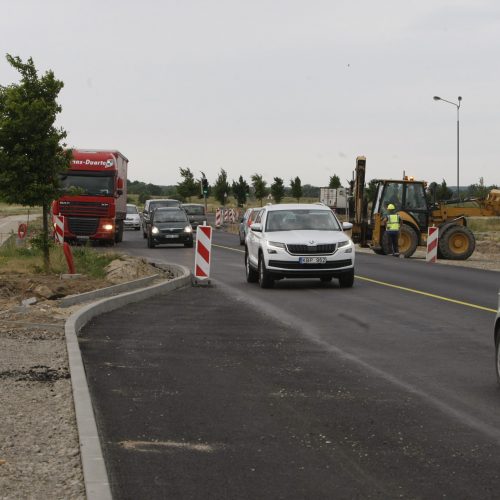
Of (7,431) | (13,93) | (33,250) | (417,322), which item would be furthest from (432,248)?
(7,431)

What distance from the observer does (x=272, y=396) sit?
8.26 m

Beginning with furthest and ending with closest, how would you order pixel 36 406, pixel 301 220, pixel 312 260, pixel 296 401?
1. pixel 301 220
2. pixel 312 260
3. pixel 296 401
4. pixel 36 406

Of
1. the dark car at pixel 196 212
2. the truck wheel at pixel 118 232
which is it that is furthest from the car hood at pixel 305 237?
the dark car at pixel 196 212

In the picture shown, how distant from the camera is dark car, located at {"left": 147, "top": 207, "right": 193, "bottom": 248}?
135 feet

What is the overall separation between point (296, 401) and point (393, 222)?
2523 cm

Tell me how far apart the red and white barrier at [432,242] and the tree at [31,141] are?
1492 cm

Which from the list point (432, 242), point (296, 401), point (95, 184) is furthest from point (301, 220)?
point (95, 184)

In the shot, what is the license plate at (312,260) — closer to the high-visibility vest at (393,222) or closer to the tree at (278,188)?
the high-visibility vest at (393,222)

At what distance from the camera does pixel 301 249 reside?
1978cm

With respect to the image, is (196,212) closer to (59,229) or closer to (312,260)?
(59,229)

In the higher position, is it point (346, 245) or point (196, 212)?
point (346, 245)

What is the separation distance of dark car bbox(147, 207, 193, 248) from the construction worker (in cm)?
1058

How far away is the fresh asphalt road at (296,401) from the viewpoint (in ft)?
18.6

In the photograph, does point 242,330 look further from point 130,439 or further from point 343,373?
point 130,439
